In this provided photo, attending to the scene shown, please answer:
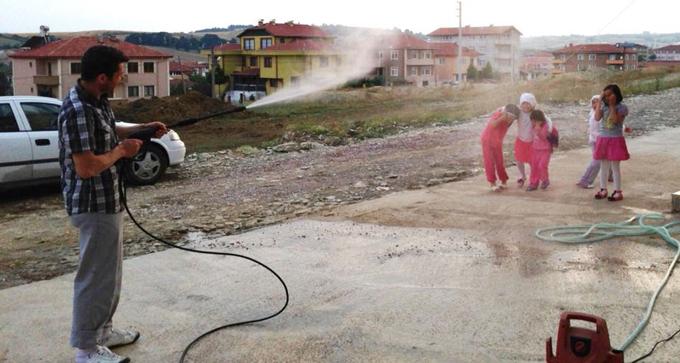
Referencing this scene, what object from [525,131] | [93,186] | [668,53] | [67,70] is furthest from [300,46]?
[93,186]

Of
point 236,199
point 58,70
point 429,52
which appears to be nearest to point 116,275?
point 236,199

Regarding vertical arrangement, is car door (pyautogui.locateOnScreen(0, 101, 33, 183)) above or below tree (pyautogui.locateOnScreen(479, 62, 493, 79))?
below

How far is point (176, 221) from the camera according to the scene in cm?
837

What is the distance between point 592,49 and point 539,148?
1542 inches

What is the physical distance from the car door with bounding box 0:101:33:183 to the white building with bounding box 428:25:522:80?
29.9 m

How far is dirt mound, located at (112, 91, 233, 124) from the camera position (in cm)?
2947

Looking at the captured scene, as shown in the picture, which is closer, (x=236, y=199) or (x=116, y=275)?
(x=116, y=275)

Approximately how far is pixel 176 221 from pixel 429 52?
45637 millimetres

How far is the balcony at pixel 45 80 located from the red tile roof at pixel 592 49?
3044 centimetres

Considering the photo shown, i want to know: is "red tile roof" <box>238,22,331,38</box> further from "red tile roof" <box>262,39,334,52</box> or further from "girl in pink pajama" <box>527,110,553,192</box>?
"girl in pink pajama" <box>527,110,553,192</box>

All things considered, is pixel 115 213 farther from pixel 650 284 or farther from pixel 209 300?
pixel 650 284

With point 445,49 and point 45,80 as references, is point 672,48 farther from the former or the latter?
point 45,80

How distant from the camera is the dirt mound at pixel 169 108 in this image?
29.5 m

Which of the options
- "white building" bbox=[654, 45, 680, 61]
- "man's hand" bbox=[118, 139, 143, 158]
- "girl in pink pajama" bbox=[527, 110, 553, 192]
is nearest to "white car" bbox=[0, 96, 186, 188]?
"girl in pink pajama" bbox=[527, 110, 553, 192]
